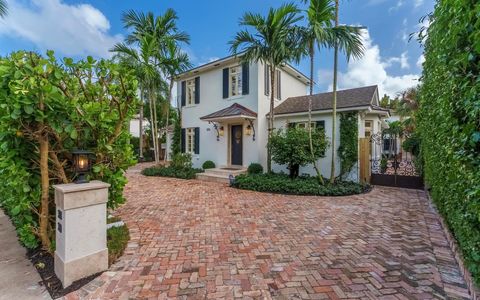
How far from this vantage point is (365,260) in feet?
10.4

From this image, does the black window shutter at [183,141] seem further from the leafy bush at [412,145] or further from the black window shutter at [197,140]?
the leafy bush at [412,145]

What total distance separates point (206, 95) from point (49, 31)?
22.9 feet

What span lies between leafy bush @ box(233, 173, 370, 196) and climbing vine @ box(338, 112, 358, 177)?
777 millimetres

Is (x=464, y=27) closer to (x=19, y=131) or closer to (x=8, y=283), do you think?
(x=19, y=131)

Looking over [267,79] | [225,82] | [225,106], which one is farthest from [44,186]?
[225,82]

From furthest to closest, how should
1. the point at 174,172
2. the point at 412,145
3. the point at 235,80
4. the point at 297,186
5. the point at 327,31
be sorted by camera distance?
1. the point at 235,80
2. the point at 174,172
3. the point at 412,145
4. the point at 297,186
5. the point at 327,31

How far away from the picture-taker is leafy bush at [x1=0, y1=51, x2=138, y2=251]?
246cm

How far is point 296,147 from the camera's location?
8289mm

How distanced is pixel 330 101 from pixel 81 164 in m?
9.95

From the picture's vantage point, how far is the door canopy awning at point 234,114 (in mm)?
10305

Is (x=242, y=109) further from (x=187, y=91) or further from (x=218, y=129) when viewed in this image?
(x=187, y=91)

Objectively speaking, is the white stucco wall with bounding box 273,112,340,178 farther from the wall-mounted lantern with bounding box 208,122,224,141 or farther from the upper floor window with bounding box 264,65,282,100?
the wall-mounted lantern with bounding box 208,122,224,141

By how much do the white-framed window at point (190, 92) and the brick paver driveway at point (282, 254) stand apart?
28.9 ft

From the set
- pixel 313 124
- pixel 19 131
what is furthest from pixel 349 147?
pixel 19 131
